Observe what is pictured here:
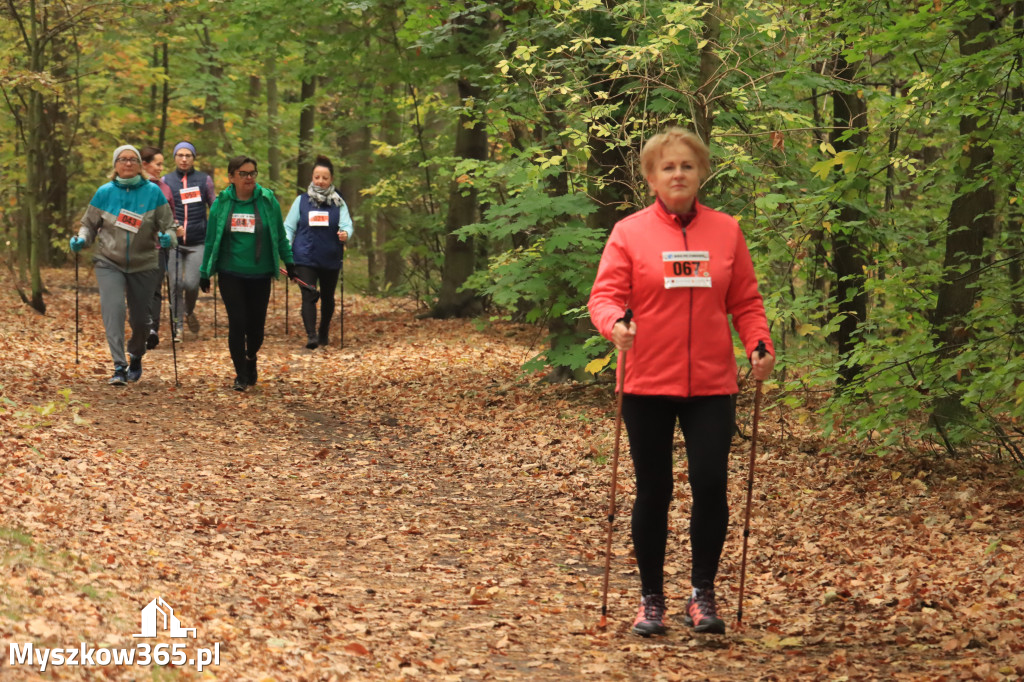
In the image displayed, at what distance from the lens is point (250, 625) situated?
15.3 ft

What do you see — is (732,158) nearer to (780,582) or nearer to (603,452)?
(603,452)

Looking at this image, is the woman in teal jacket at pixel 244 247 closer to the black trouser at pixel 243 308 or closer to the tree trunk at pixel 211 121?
the black trouser at pixel 243 308

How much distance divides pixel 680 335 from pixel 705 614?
132cm

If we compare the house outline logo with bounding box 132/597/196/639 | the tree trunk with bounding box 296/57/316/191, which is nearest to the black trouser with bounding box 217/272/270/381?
the house outline logo with bounding box 132/597/196/639

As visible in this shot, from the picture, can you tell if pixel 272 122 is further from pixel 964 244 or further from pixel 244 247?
pixel 964 244

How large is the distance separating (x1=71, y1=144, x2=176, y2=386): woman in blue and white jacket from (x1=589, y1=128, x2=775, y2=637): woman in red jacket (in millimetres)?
7087

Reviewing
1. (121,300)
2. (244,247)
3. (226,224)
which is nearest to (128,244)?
(121,300)

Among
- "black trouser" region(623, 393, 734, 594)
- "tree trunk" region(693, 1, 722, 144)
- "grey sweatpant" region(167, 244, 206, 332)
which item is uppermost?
"tree trunk" region(693, 1, 722, 144)

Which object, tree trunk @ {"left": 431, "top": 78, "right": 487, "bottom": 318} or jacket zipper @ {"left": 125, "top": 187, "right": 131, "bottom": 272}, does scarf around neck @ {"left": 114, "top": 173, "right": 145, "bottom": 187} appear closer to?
jacket zipper @ {"left": 125, "top": 187, "right": 131, "bottom": 272}

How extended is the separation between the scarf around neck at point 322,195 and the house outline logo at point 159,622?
10485 millimetres

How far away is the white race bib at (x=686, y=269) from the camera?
4.72 meters

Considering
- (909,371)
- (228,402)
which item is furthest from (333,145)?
(909,371)

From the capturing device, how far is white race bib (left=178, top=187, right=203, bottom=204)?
46.8 feet

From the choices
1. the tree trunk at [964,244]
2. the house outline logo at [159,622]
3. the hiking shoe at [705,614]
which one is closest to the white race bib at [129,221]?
the house outline logo at [159,622]
